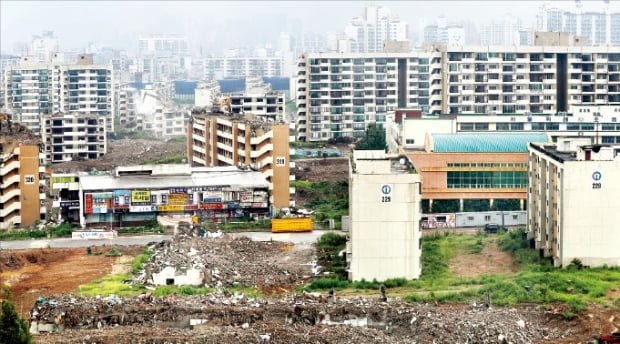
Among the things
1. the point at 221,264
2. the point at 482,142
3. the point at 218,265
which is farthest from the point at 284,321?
the point at 482,142

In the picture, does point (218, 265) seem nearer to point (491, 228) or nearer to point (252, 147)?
point (491, 228)

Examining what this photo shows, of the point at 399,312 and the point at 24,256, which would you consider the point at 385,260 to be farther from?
the point at 24,256

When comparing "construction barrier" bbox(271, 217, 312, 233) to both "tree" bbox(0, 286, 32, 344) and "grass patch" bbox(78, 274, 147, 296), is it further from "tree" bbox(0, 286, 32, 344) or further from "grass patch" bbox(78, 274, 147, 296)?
"tree" bbox(0, 286, 32, 344)

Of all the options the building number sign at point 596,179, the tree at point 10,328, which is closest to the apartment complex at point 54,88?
the building number sign at point 596,179

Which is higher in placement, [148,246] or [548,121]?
[548,121]

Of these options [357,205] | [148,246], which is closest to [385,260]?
[357,205]
